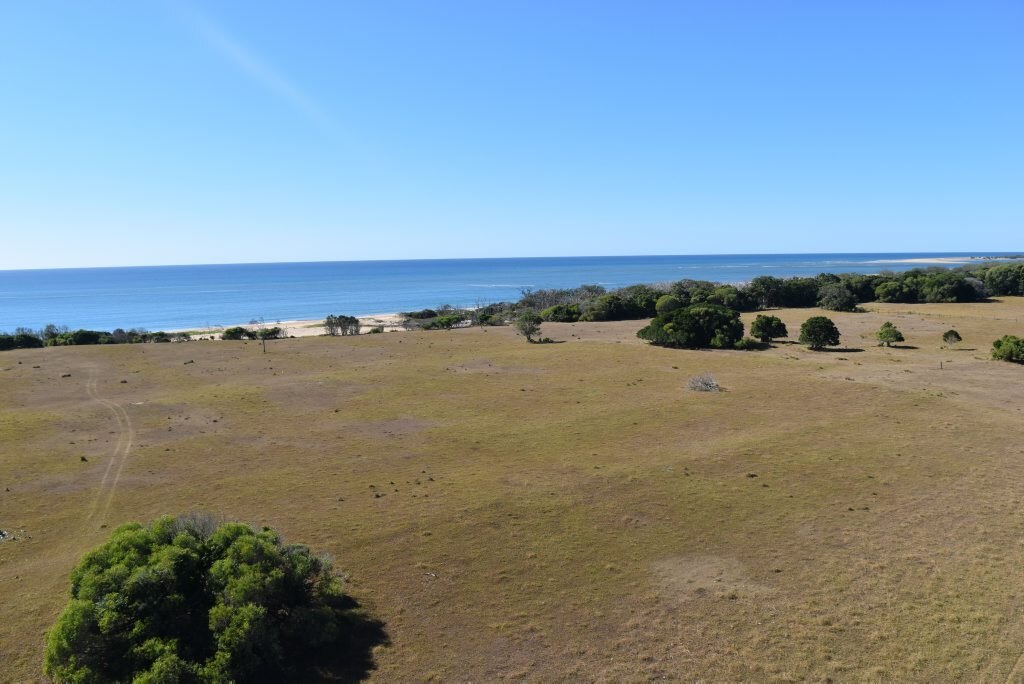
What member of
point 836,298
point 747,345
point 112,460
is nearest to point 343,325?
point 747,345

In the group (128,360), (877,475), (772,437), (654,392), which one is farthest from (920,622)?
(128,360)

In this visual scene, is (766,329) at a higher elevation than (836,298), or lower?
lower

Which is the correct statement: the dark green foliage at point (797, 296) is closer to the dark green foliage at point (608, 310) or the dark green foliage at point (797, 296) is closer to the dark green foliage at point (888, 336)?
the dark green foliage at point (608, 310)

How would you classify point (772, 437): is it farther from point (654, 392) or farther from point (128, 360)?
point (128, 360)

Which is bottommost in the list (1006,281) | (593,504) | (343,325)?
(593,504)

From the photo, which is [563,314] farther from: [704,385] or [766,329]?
[704,385]

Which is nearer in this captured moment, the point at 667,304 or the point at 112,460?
the point at 112,460

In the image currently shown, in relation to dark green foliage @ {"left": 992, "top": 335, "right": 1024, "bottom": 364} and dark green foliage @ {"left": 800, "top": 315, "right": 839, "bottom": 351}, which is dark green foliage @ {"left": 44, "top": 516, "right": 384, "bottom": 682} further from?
dark green foliage @ {"left": 800, "top": 315, "right": 839, "bottom": 351}

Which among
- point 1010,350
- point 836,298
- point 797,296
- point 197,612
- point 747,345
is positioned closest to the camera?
point 197,612
